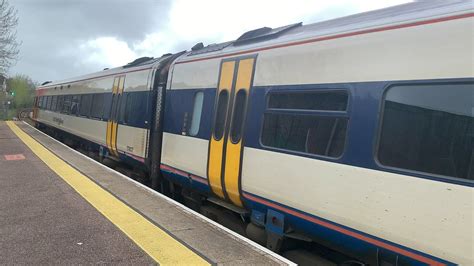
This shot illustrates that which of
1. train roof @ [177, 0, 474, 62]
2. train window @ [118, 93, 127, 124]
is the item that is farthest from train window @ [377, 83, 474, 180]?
train window @ [118, 93, 127, 124]

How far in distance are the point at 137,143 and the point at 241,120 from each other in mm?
4458

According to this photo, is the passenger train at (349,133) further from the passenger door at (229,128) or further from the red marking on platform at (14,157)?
the red marking on platform at (14,157)

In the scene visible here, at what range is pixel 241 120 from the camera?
5.69m

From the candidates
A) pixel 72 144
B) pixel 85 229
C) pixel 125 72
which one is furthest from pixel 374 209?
pixel 72 144

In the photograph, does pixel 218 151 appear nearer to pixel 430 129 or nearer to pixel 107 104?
pixel 430 129

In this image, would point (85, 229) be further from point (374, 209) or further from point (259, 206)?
point (374, 209)

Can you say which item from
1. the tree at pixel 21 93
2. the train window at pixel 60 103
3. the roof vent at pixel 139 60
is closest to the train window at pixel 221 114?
the roof vent at pixel 139 60

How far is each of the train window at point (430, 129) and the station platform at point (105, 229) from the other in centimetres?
153

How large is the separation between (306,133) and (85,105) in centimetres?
1217

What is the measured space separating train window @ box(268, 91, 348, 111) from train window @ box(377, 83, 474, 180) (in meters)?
0.55

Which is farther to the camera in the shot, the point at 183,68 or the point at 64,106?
the point at 64,106

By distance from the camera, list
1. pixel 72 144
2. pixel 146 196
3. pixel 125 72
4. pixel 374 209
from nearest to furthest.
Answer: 1. pixel 374 209
2. pixel 146 196
3. pixel 125 72
4. pixel 72 144

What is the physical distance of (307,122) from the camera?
4.60m

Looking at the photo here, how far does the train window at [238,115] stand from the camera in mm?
5668
